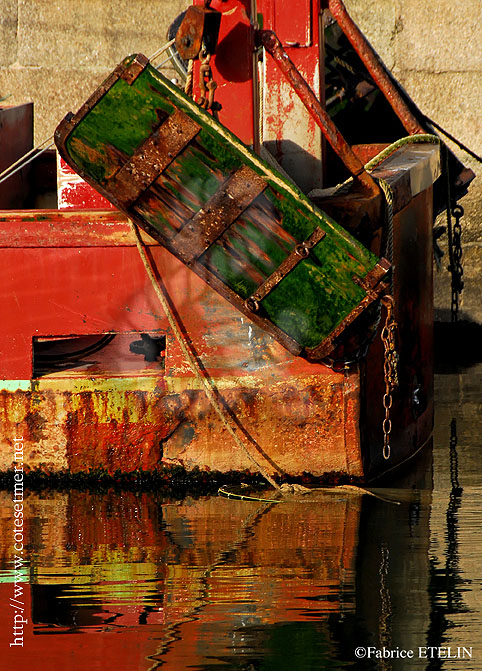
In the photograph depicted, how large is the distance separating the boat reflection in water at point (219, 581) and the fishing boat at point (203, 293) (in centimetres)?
26

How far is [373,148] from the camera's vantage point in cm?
687

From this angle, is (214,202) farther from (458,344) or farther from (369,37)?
(369,37)

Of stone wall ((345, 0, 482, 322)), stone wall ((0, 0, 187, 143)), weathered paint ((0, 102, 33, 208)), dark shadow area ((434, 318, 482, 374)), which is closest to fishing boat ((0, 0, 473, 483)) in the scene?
weathered paint ((0, 102, 33, 208))

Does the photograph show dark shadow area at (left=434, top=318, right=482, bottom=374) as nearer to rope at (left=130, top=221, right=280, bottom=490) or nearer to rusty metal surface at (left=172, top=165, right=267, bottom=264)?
rope at (left=130, top=221, right=280, bottom=490)

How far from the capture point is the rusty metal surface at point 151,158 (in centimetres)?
433

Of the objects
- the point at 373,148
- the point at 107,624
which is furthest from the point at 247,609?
the point at 373,148

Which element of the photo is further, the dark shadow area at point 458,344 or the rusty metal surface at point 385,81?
the dark shadow area at point 458,344

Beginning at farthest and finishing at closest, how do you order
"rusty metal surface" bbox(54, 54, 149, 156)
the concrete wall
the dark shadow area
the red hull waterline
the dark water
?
1. the concrete wall
2. the dark shadow area
3. the red hull waterline
4. "rusty metal surface" bbox(54, 54, 149, 156)
5. the dark water

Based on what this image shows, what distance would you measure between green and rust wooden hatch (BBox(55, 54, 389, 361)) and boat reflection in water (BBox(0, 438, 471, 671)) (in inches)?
30.1

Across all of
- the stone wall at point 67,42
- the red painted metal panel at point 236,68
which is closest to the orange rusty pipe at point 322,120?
the red painted metal panel at point 236,68

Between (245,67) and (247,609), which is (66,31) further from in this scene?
(247,609)

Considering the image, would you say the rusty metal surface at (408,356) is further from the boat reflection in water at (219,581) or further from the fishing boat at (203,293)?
the boat reflection in water at (219,581)

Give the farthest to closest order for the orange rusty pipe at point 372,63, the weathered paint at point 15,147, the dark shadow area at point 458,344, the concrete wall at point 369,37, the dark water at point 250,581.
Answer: the concrete wall at point 369,37, the dark shadow area at point 458,344, the weathered paint at point 15,147, the orange rusty pipe at point 372,63, the dark water at point 250,581

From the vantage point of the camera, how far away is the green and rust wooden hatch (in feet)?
14.2
